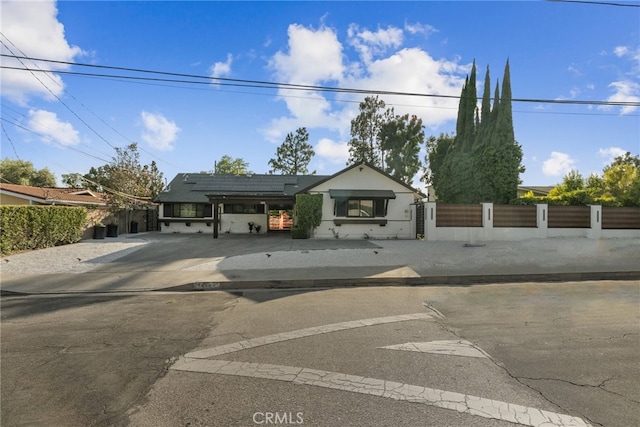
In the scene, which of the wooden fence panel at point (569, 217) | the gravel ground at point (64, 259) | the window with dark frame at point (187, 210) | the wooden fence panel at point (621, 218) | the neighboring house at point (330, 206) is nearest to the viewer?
the gravel ground at point (64, 259)

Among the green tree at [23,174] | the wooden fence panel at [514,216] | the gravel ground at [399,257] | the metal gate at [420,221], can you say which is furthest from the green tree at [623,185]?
the green tree at [23,174]

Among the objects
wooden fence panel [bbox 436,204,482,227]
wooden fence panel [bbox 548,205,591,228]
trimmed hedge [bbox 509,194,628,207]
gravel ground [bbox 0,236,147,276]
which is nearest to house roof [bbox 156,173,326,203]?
gravel ground [bbox 0,236,147,276]

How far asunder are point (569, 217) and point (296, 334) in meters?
18.4

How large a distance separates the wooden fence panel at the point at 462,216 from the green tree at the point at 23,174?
4580 cm

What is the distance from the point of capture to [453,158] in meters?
27.0

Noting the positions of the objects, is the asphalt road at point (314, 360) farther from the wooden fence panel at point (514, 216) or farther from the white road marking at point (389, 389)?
the wooden fence panel at point (514, 216)

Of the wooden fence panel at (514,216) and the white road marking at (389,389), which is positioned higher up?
the wooden fence panel at (514,216)

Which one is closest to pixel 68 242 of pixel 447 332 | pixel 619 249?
pixel 447 332

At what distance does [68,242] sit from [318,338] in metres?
18.1

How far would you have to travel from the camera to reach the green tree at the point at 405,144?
41125mm

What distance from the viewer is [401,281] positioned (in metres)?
8.76

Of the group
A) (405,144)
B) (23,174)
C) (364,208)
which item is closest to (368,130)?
(405,144)

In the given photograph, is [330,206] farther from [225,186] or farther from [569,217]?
[569,217]

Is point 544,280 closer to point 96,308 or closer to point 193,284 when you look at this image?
point 193,284
